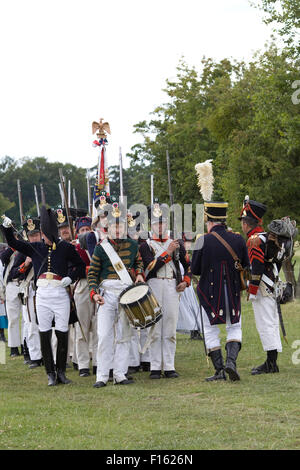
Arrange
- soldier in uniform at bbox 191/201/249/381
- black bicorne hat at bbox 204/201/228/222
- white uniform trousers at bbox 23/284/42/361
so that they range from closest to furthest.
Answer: soldier in uniform at bbox 191/201/249/381 < black bicorne hat at bbox 204/201/228/222 < white uniform trousers at bbox 23/284/42/361

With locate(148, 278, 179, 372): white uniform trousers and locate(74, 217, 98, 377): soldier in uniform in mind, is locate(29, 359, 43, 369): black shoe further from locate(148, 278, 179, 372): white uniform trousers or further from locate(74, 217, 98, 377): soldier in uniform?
locate(148, 278, 179, 372): white uniform trousers

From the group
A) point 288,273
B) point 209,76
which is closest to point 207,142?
point 209,76

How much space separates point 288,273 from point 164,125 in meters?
19.7

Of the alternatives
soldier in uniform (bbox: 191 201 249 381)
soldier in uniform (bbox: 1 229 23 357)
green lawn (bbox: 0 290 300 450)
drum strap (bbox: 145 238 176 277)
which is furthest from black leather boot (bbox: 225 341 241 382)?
soldier in uniform (bbox: 1 229 23 357)

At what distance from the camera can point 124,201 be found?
999 cm

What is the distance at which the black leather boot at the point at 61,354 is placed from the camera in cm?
925

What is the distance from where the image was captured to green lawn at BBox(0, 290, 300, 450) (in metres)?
6.17

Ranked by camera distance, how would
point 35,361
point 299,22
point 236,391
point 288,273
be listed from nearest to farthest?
point 236,391
point 35,361
point 299,22
point 288,273

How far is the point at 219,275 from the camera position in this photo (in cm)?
892

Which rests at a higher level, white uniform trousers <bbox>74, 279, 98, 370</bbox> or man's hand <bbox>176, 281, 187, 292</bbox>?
man's hand <bbox>176, 281, 187, 292</bbox>

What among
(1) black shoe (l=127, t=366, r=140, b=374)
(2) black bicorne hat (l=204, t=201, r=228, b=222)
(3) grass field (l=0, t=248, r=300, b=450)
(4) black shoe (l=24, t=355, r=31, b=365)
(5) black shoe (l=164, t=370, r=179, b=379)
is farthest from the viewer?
(4) black shoe (l=24, t=355, r=31, b=365)

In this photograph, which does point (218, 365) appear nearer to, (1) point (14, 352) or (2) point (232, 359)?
(2) point (232, 359)

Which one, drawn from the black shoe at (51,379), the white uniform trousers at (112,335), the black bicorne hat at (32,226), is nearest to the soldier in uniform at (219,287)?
the white uniform trousers at (112,335)

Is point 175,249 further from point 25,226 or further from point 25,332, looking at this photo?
point 25,332
